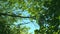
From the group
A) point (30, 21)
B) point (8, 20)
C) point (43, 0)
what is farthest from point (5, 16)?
point (43, 0)

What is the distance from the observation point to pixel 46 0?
798cm

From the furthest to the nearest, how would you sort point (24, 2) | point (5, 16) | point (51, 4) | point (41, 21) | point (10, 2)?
point (5, 16) < point (10, 2) < point (24, 2) < point (41, 21) < point (51, 4)

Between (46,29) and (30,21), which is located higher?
(46,29)

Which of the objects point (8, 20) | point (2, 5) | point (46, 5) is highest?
point (46, 5)

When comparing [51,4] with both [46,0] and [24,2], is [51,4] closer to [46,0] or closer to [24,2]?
[46,0]

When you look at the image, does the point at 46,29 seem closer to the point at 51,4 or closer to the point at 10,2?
the point at 51,4

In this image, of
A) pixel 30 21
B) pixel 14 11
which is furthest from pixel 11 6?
pixel 30 21

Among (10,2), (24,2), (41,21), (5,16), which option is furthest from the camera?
(5,16)

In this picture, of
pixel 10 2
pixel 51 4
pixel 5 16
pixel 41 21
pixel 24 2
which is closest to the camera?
pixel 51 4

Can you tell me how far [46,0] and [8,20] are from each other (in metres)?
5.56

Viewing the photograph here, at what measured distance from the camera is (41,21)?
7.91 m

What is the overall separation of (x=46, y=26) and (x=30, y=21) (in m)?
4.34

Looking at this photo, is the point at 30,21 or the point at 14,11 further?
the point at 14,11

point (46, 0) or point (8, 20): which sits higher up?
point (46, 0)
